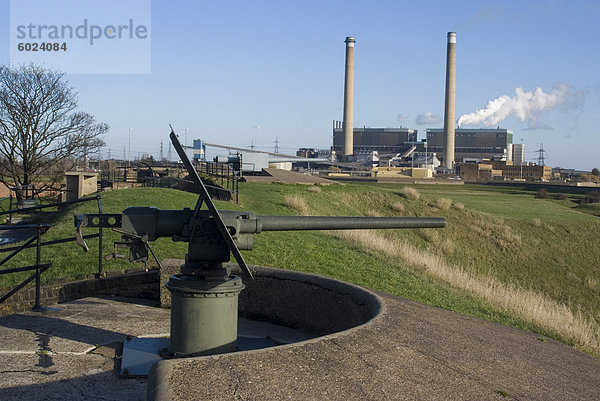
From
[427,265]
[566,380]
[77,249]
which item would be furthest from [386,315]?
[427,265]

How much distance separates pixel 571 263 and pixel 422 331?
2241 centimetres

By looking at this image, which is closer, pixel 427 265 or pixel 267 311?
pixel 267 311

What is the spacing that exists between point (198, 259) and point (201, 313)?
452mm

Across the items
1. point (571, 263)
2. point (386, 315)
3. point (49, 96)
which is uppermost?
point (49, 96)

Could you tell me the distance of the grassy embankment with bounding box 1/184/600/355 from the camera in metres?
10.9

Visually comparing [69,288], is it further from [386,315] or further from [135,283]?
[386,315]

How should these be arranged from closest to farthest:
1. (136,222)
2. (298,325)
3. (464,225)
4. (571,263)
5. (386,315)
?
(136,222)
(386,315)
(298,325)
(571,263)
(464,225)

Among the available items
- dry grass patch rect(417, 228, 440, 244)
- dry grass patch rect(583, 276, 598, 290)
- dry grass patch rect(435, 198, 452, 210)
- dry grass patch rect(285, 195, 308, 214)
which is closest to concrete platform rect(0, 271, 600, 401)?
dry grass patch rect(285, 195, 308, 214)

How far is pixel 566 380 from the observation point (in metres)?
5.64

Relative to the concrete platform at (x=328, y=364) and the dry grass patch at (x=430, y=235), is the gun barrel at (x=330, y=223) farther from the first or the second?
the dry grass patch at (x=430, y=235)

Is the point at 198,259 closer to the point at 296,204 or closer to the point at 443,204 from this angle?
the point at 296,204

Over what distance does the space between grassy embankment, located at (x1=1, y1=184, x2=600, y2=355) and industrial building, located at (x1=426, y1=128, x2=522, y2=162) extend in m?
123

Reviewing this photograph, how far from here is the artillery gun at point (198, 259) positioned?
17.2ft

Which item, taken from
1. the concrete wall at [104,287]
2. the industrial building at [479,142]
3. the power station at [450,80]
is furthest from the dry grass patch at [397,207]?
the industrial building at [479,142]
